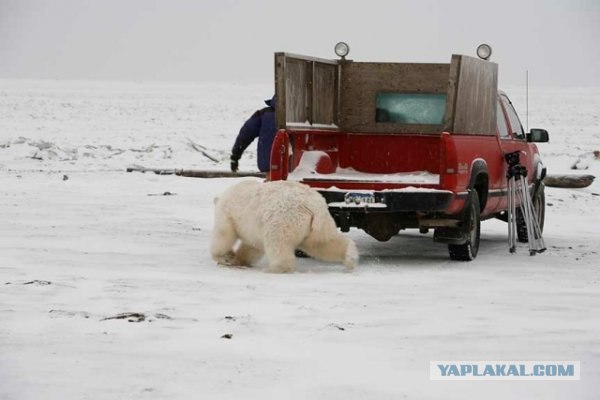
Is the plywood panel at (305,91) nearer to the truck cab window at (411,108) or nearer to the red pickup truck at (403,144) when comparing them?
the red pickup truck at (403,144)

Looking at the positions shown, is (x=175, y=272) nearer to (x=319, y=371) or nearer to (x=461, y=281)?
(x=461, y=281)

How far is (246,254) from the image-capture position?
31.9 ft

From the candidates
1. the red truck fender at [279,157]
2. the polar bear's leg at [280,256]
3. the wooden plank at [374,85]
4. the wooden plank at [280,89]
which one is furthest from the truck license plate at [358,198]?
the wooden plank at [374,85]

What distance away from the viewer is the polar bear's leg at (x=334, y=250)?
9242 millimetres

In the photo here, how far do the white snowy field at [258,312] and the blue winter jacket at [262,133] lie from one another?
1171mm

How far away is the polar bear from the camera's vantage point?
9078mm

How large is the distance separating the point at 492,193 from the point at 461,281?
8.61 feet

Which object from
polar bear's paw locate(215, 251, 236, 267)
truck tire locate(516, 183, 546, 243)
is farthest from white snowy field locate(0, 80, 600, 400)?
truck tire locate(516, 183, 546, 243)

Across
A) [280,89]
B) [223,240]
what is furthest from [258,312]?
[280,89]

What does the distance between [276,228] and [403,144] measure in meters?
3.55

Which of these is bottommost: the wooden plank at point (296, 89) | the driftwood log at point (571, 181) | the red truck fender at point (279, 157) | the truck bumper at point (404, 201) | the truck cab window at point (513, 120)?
the driftwood log at point (571, 181)

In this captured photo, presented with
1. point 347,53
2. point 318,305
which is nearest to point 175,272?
point 318,305

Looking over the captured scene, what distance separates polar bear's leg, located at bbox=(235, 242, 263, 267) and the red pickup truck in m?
0.84

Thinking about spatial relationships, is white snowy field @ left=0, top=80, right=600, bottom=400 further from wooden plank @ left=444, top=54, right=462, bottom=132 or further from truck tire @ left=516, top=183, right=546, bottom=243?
wooden plank @ left=444, top=54, right=462, bottom=132
